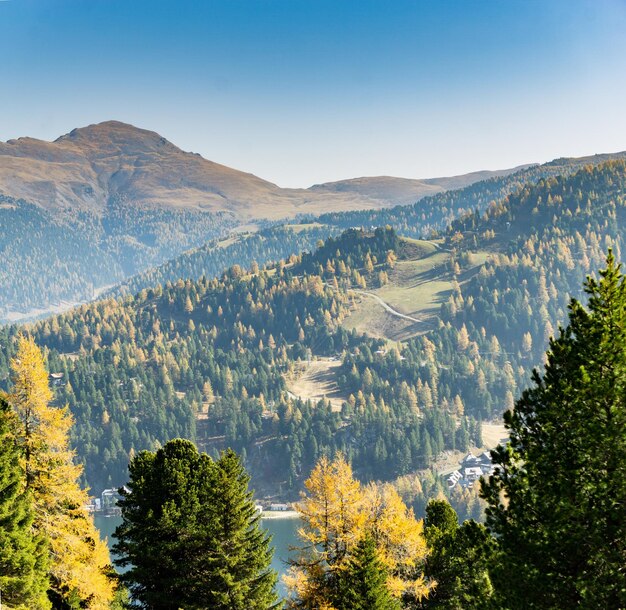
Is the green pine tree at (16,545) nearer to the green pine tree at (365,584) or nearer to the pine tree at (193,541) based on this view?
the pine tree at (193,541)

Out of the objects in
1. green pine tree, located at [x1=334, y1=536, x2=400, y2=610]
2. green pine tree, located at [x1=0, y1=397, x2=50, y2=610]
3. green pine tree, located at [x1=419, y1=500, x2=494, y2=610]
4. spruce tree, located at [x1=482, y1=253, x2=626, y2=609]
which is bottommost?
green pine tree, located at [x1=419, y1=500, x2=494, y2=610]

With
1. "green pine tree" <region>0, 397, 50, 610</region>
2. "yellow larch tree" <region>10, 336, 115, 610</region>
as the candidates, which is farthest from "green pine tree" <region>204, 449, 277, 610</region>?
"green pine tree" <region>0, 397, 50, 610</region>

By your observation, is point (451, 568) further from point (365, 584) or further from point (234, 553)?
point (234, 553)

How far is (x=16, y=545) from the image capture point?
34.5m

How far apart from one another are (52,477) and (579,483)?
94.3 ft

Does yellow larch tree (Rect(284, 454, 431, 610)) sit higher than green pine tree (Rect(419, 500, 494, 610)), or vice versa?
yellow larch tree (Rect(284, 454, 431, 610))

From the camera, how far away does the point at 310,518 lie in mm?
40969

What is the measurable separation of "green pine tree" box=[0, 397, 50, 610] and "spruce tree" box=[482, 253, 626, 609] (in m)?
22.5

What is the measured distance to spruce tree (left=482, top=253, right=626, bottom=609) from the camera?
21.0 m

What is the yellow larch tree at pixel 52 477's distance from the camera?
39.1m

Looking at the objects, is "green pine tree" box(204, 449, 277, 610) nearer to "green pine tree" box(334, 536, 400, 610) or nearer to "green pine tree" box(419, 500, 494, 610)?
"green pine tree" box(334, 536, 400, 610)

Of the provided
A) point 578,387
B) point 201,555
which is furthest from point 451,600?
point 578,387

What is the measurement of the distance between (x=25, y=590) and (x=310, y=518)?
15.1 metres

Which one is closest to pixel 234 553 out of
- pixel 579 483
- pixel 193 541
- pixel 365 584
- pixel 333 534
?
pixel 193 541
